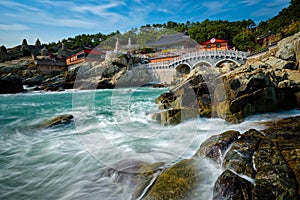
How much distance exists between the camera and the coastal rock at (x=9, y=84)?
27.5 meters

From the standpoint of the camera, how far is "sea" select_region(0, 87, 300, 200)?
387cm

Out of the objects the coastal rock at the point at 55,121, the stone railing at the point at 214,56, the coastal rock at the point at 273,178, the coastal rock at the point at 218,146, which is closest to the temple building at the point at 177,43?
the stone railing at the point at 214,56

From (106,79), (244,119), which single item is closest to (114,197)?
(244,119)

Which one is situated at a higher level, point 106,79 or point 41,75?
point 41,75

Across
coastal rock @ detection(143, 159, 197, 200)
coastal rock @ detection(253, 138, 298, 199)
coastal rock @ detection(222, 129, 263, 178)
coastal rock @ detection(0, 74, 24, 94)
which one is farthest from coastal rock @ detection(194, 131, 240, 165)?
coastal rock @ detection(0, 74, 24, 94)

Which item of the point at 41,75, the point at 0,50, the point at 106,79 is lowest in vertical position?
the point at 106,79

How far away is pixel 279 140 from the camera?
3781 millimetres

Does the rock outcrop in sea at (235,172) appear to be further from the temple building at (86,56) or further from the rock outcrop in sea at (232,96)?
the temple building at (86,56)

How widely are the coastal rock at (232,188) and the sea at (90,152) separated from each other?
262 millimetres

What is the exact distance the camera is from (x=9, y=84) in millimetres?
27719

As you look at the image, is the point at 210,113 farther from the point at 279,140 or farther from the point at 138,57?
the point at 138,57

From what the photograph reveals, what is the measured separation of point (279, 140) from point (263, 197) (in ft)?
6.28

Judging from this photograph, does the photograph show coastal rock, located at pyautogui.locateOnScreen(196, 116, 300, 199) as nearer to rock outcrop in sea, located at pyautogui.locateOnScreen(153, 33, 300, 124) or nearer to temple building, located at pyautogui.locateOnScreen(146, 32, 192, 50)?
rock outcrop in sea, located at pyautogui.locateOnScreen(153, 33, 300, 124)

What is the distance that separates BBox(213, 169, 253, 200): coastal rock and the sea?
262 millimetres
